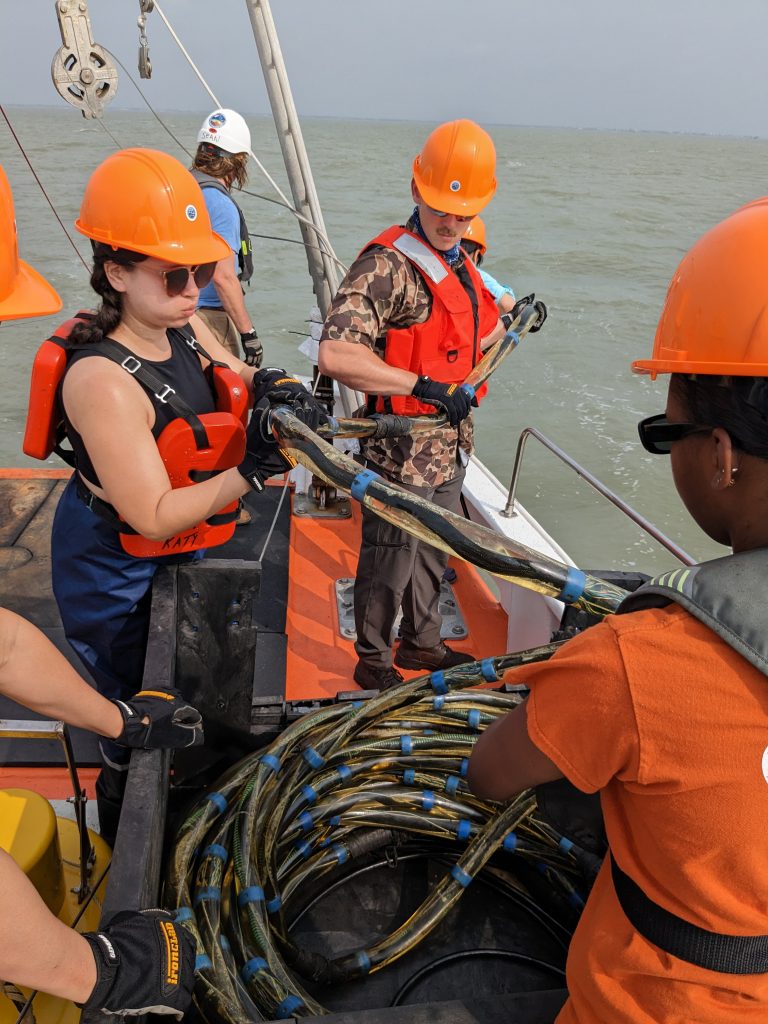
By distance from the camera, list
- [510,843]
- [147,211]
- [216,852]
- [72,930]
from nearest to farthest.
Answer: [72,930]
[216,852]
[147,211]
[510,843]

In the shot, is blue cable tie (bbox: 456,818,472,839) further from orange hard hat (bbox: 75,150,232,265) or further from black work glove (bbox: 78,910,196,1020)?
orange hard hat (bbox: 75,150,232,265)

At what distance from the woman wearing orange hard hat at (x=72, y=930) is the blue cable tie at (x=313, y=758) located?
1.29ft

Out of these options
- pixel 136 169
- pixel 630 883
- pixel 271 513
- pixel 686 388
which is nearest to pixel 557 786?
pixel 630 883

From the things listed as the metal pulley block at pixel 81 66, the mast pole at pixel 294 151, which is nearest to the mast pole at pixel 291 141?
the mast pole at pixel 294 151

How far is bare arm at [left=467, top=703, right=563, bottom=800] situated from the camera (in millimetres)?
1226

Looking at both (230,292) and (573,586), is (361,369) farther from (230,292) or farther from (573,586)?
(230,292)

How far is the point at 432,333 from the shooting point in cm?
326

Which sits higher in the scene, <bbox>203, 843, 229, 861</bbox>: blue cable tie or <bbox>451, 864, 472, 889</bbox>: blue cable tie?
<bbox>203, 843, 229, 861</bbox>: blue cable tie

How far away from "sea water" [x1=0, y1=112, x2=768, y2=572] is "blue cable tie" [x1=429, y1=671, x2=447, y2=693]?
4.88 feet

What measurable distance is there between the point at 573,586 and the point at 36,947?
1.15m

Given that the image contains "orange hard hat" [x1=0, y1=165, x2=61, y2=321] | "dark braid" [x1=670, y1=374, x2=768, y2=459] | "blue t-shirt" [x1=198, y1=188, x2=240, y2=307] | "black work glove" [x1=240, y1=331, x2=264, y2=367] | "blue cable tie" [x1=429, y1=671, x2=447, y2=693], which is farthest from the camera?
"black work glove" [x1=240, y1=331, x2=264, y2=367]

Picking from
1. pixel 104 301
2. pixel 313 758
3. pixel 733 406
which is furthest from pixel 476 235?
pixel 733 406

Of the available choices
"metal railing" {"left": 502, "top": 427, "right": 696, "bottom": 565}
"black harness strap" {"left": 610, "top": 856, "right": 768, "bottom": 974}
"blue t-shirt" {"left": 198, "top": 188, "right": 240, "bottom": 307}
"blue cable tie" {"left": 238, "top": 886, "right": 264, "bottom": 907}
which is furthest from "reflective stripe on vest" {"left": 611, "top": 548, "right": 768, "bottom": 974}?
"blue t-shirt" {"left": 198, "top": 188, "right": 240, "bottom": 307}

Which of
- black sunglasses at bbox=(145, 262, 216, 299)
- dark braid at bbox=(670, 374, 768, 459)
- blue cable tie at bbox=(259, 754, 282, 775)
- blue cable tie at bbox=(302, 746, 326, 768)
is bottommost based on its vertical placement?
blue cable tie at bbox=(302, 746, 326, 768)
